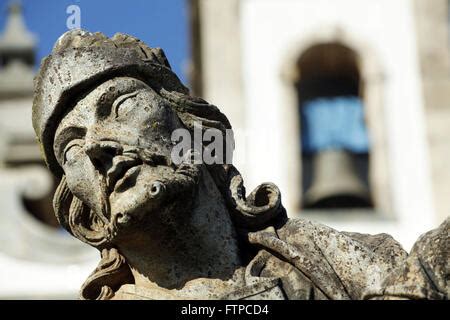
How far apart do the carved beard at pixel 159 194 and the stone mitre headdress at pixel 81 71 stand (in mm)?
213

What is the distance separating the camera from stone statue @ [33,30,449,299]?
343cm

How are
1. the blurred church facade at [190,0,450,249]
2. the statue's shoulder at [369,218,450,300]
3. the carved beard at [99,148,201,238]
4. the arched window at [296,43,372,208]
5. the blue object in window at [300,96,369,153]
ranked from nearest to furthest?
the statue's shoulder at [369,218,450,300]
the carved beard at [99,148,201,238]
the blurred church facade at [190,0,450,249]
the arched window at [296,43,372,208]
the blue object in window at [300,96,369,153]

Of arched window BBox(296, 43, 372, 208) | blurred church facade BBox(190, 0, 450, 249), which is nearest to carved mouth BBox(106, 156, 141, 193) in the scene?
blurred church facade BBox(190, 0, 450, 249)

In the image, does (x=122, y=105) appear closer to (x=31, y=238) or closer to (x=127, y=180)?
(x=127, y=180)

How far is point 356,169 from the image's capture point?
49.7 ft

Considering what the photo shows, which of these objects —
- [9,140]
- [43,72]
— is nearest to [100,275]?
[43,72]

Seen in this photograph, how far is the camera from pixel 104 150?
348 cm

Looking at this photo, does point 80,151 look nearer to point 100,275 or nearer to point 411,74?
point 100,275

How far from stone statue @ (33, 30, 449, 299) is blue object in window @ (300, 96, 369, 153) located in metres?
11.7

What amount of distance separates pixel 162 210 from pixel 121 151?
0.15 metres

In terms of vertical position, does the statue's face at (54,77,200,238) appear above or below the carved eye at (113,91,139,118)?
below

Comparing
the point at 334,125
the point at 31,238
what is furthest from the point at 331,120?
the point at 31,238

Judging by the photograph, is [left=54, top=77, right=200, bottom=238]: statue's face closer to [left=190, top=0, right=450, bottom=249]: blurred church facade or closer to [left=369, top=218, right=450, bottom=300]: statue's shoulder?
[left=369, top=218, right=450, bottom=300]: statue's shoulder

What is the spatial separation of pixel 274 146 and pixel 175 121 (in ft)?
37.8
